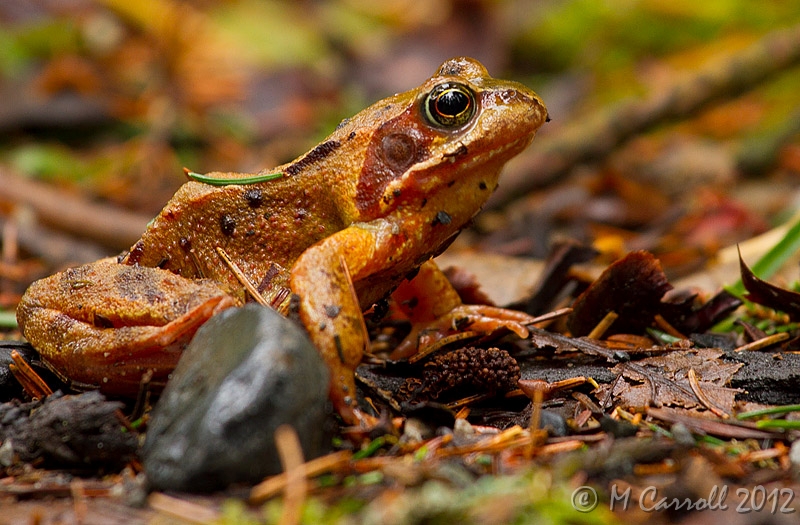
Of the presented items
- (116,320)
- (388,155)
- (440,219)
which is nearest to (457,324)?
(440,219)

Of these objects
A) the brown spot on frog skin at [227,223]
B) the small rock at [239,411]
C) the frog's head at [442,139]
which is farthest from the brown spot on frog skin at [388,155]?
the small rock at [239,411]

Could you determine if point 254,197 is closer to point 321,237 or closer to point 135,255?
point 321,237

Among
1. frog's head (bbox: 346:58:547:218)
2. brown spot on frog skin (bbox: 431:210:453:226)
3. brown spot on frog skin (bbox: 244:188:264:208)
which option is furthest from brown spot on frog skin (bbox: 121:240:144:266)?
brown spot on frog skin (bbox: 431:210:453:226)

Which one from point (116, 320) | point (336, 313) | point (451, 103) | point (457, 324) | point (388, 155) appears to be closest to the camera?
point (336, 313)

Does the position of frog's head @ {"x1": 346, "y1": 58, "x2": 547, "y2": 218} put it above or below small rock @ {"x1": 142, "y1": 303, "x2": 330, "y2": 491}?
above

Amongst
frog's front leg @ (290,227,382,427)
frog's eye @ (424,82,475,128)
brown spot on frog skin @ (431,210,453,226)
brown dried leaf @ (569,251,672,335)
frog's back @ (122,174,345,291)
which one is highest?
frog's eye @ (424,82,475,128)

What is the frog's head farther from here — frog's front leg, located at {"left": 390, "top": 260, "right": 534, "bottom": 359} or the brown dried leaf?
the brown dried leaf

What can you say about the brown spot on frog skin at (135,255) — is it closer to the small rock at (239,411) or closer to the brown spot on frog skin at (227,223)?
the brown spot on frog skin at (227,223)

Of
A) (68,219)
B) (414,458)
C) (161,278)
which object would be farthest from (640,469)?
(68,219)
